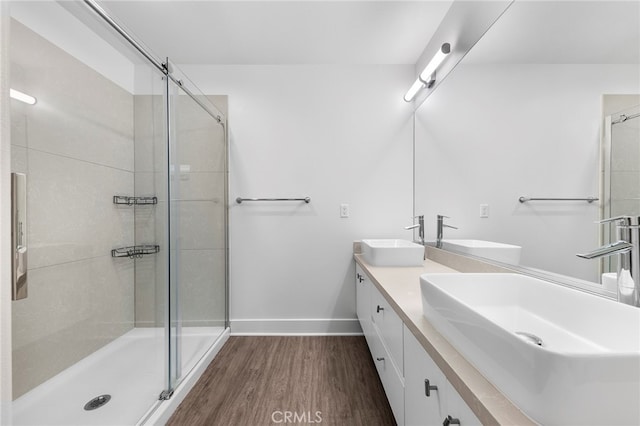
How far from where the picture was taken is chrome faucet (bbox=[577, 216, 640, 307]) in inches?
27.1

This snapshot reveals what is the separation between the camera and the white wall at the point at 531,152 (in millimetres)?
857

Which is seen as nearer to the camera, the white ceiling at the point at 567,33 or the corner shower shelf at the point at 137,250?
the white ceiling at the point at 567,33

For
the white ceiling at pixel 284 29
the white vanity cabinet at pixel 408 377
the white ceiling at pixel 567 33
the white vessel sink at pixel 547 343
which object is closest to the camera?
the white vessel sink at pixel 547 343

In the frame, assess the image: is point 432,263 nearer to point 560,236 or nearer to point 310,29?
point 560,236

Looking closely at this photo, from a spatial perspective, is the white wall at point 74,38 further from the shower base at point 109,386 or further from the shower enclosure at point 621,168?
the shower enclosure at point 621,168

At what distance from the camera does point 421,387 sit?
0.83m

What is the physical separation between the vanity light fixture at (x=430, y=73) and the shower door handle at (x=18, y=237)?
6.48 ft

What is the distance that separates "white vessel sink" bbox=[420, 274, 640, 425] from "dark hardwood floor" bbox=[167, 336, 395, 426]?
0.87 meters

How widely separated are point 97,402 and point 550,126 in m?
2.19

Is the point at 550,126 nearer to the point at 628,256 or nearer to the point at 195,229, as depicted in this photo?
the point at 628,256

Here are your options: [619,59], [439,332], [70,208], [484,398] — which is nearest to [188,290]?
[70,208]

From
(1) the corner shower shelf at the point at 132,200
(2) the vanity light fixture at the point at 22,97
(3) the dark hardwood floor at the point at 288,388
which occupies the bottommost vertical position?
(3) the dark hardwood floor at the point at 288,388

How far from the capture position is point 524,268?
1.14 m

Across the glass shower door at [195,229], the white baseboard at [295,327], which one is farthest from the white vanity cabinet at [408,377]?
the glass shower door at [195,229]
